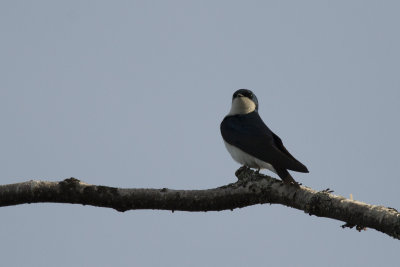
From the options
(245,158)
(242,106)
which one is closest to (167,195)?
(245,158)

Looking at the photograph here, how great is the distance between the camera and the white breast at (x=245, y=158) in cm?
667

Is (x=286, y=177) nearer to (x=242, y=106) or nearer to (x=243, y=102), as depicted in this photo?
(x=242, y=106)

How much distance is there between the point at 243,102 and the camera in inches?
343

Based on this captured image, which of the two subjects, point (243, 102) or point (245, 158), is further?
point (243, 102)

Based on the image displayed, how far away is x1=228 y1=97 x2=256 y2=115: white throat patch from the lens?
8469 mm

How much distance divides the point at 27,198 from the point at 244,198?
4.44 feet

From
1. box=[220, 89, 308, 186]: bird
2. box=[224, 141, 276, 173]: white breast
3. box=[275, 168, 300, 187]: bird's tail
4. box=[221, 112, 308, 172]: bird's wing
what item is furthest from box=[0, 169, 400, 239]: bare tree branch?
box=[224, 141, 276, 173]: white breast

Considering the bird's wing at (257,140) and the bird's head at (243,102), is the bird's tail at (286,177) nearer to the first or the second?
the bird's wing at (257,140)

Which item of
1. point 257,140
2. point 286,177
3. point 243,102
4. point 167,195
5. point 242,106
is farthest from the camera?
point 243,102

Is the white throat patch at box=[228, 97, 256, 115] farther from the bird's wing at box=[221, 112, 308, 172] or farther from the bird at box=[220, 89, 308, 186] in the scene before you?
the bird's wing at box=[221, 112, 308, 172]

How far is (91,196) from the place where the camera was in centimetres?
411

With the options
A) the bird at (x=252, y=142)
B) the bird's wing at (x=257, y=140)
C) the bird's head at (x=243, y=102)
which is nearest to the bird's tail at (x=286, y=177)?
the bird at (x=252, y=142)

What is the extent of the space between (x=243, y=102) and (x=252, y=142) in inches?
79.3

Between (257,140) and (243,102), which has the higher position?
(243,102)
